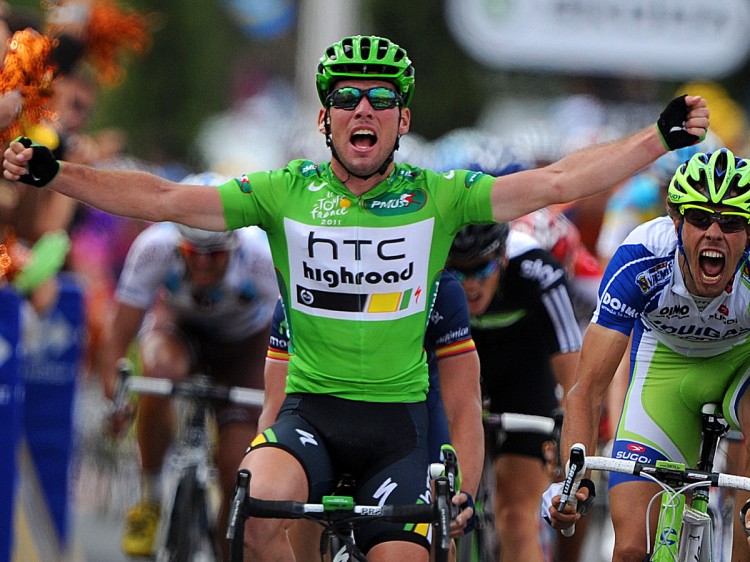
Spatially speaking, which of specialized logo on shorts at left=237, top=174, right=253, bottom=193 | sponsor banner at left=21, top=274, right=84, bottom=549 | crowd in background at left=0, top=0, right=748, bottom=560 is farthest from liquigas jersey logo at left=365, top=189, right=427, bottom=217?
sponsor banner at left=21, top=274, right=84, bottom=549

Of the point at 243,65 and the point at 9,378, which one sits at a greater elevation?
the point at 243,65

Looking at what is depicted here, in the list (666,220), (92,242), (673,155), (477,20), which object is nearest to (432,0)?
(477,20)

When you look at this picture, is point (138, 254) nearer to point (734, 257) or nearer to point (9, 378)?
point (9, 378)

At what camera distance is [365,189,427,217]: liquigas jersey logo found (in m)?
6.62

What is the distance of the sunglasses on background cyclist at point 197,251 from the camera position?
9.47 m

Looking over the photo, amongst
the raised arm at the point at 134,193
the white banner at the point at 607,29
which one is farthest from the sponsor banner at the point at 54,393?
the white banner at the point at 607,29

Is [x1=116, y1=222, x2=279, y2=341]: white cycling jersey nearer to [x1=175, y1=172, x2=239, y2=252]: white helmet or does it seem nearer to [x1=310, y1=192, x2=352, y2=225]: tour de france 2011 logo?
[x1=175, y1=172, x2=239, y2=252]: white helmet

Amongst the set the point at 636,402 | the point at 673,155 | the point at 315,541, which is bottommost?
the point at 315,541

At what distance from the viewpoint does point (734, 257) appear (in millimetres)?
6512

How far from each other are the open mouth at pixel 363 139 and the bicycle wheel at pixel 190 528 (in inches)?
113

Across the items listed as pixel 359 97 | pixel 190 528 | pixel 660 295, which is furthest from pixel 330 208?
pixel 190 528

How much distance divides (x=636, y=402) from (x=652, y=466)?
1.41ft

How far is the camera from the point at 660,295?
266 inches

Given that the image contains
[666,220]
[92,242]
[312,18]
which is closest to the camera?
[666,220]
